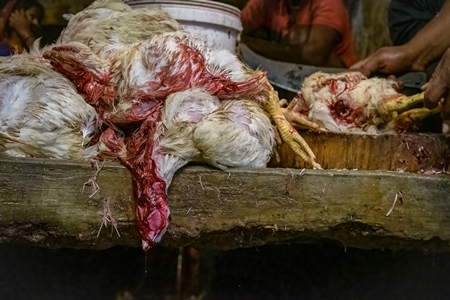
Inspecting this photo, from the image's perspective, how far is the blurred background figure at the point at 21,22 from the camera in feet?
6.20

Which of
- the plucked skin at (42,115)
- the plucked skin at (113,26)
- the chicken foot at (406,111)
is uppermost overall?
the plucked skin at (113,26)

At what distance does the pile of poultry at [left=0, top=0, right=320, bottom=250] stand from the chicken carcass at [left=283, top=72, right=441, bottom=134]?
266mm

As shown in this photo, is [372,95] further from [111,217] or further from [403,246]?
[111,217]

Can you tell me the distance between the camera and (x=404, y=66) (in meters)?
1.70

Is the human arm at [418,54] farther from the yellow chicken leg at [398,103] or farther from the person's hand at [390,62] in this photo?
the yellow chicken leg at [398,103]

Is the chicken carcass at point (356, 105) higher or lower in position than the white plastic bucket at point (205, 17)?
lower

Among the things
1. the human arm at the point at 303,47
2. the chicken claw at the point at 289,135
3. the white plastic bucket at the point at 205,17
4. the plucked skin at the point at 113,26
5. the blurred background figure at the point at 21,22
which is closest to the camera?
the chicken claw at the point at 289,135

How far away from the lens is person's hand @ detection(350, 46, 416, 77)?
167cm

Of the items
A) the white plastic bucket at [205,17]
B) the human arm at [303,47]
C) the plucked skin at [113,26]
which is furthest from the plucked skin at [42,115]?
the human arm at [303,47]

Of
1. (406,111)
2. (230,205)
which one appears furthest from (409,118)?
(230,205)

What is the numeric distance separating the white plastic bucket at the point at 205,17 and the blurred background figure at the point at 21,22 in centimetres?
62

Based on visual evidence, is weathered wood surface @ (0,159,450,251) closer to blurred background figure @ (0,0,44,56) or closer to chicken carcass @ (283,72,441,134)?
chicken carcass @ (283,72,441,134)

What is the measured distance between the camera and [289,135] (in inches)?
41.4

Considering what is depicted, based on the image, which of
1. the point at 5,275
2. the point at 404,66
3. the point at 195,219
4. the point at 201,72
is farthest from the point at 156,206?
the point at 404,66
